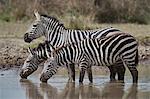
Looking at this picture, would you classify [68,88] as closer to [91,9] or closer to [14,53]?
[14,53]

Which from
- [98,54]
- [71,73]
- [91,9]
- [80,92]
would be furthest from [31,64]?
[91,9]

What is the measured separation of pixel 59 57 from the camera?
14977mm

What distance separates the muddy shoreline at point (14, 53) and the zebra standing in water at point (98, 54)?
3011 millimetres

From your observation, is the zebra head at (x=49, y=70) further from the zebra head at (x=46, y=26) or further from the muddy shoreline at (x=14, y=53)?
the muddy shoreline at (x=14, y=53)

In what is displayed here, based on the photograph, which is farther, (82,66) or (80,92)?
(82,66)

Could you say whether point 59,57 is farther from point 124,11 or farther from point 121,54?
point 124,11

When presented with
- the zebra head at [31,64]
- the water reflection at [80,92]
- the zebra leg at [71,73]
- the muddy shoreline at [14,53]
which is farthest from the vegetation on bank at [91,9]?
the water reflection at [80,92]

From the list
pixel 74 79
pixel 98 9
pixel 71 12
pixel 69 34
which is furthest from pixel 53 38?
pixel 98 9

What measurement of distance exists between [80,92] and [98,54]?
1995 mm

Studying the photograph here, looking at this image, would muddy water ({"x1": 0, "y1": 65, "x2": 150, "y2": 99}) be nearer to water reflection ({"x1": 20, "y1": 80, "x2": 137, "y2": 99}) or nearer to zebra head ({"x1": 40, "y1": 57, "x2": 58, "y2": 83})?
water reflection ({"x1": 20, "y1": 80, "x2": 137, "y2": 99})

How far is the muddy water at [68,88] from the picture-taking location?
1234 centimetres

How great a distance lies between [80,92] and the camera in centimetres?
1300

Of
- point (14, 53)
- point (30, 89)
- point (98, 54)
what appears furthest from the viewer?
point (14, 53)

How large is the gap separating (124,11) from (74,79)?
17.8 m
